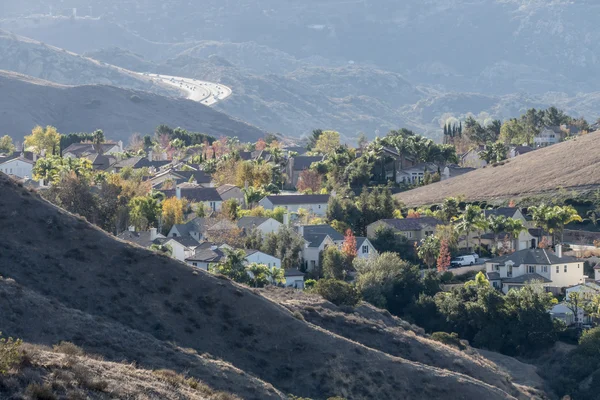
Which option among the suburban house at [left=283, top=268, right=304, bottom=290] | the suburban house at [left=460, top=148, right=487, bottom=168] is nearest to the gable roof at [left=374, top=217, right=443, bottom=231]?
the suburban house at [left=283, top=268, right=304, bottom=290]

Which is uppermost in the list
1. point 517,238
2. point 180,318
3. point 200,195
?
point 200,195

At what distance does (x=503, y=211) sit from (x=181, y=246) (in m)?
32.8

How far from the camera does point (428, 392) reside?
5559 cm

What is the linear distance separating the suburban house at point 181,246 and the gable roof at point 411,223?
18.5m

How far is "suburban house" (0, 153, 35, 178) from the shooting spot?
147m

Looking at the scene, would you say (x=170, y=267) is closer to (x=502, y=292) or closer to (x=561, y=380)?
(x=561, y=380)

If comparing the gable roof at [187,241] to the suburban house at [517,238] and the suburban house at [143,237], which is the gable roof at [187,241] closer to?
the suburban house at [143,237]

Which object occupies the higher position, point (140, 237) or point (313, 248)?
point (140, 237)

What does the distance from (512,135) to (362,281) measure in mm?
100682

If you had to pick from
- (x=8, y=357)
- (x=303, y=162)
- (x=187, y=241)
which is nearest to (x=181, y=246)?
(x=187, y=241)

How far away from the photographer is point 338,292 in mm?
74438

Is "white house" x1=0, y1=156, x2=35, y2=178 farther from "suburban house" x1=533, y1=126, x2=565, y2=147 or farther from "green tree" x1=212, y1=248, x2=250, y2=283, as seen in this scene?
"suburban house" x1=533, y1=126, x2=565, y2=147

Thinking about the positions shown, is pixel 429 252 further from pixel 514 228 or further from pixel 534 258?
pixel 514 228

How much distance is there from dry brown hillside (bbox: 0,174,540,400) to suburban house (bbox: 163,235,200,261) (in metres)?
31.0
